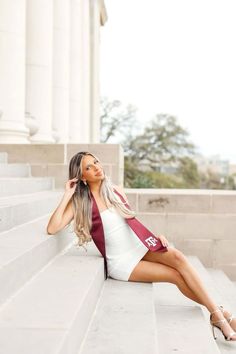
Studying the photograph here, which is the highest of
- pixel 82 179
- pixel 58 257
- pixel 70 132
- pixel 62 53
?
pixel 62 53

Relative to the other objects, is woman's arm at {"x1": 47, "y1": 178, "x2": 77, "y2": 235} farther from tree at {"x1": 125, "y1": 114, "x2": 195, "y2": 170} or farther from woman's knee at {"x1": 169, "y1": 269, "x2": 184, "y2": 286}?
tree at {"x1": 125, "y1": 114, "x2": 195, "y2": 170}

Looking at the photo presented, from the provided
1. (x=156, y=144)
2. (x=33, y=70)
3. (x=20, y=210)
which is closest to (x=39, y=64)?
(x=33, y=70)

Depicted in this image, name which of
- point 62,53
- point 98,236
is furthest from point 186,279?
point 62,53

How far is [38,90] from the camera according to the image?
550 inches

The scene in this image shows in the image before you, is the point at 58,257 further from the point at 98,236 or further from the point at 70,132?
the point at 70,132

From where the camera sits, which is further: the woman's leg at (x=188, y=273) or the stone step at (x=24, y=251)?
the woman's leg at (x=188, y=273)

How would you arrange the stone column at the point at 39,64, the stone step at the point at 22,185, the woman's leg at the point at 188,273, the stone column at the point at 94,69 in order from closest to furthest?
the woman's leg at the point at 188,273
the stone step at the point at 22,185
the stone column at the point at 39,64
the stone column at the point at 94,69

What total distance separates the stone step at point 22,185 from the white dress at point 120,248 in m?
2.53

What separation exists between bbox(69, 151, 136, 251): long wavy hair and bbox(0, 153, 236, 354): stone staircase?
314 mm

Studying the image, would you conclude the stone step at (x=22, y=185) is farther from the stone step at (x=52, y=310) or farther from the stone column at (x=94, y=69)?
the stone column at (x=94, y=69)

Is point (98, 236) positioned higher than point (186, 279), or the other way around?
point (98, 236)

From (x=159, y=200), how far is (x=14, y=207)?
438 cm

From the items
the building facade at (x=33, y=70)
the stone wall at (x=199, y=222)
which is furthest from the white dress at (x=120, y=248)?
the building facade at (x=33, y=70)

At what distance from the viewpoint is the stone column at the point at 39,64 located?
14.0 metres
